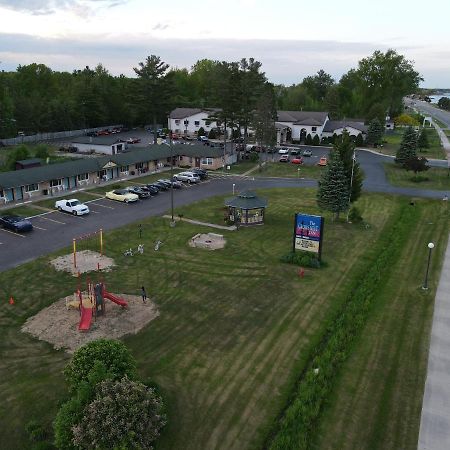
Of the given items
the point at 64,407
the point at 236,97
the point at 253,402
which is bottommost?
the point at 253,402

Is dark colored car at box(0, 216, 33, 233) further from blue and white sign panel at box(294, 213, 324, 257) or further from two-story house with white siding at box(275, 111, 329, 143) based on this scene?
two-story house with white siding at box(275, 111, 329, 143)

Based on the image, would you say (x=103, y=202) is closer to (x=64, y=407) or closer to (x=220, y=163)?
(x=220, y=163)

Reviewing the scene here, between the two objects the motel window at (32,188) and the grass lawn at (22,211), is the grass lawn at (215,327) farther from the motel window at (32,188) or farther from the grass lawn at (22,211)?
the motel window at (32,188)

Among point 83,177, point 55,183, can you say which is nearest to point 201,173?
point 83,177

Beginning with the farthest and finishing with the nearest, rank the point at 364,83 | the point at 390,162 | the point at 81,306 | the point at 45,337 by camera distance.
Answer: the point at 364,83 → the point at 390,162 → the point at 81,306 → the point at 45,337

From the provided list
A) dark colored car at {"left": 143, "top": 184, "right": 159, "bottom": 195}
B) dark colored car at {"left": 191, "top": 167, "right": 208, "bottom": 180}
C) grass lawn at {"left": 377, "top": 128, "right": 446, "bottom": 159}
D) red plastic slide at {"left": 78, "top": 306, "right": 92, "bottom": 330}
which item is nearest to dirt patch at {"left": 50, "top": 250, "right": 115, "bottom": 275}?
red plastic slide at {"left": 78, "top": 306, "right": 92, "bottom": 330}

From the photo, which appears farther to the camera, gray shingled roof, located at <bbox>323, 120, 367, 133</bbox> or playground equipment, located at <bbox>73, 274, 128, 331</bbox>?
gray shingled roof, located at <bbox>323, 120, 367, 133</bbox>

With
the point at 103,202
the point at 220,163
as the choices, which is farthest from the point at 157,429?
the point at 220,163
